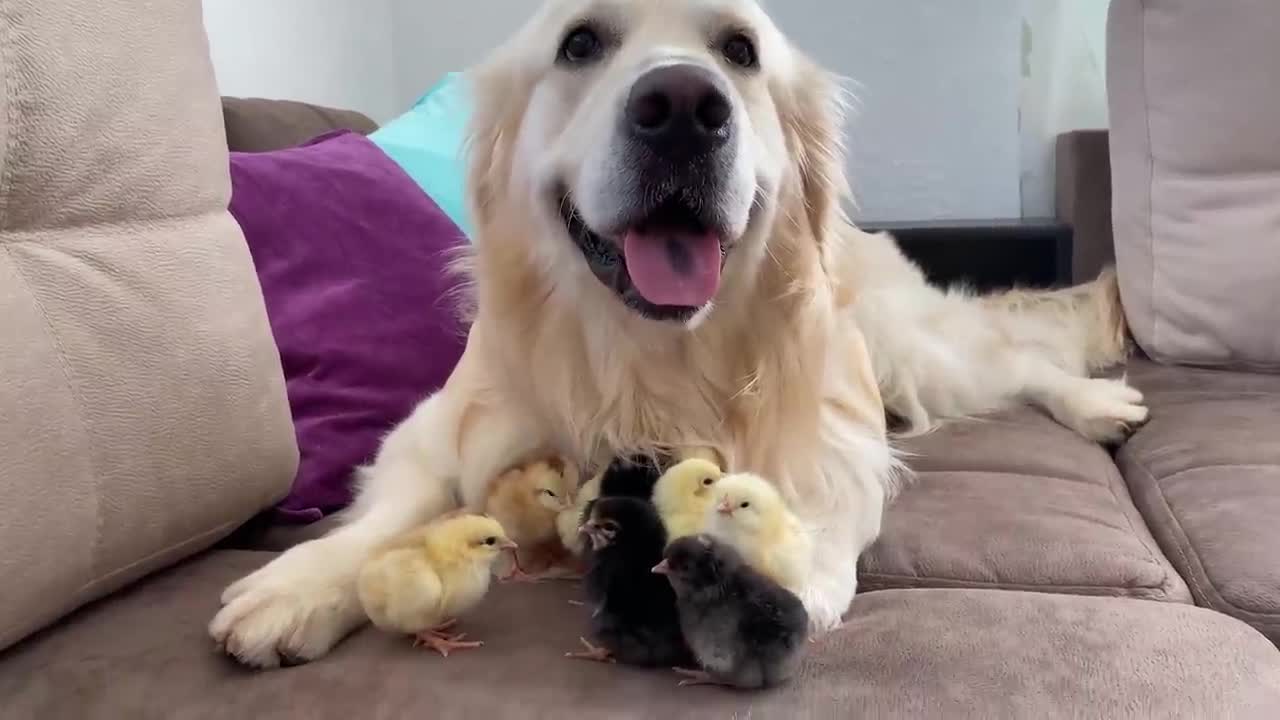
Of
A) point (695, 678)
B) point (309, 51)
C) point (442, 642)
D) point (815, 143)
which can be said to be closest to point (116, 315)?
point (442, 642)

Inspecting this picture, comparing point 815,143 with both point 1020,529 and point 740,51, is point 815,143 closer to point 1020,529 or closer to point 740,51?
point 740,51

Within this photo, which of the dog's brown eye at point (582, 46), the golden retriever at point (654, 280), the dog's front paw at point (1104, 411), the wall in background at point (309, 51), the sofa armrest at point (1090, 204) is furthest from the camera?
the sofa armrest at point (1090, 204)

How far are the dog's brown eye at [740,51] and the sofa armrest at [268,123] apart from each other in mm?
1040

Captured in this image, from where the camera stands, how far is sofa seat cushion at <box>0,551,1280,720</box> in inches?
34.9

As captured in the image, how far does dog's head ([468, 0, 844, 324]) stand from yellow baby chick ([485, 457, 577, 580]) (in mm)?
268

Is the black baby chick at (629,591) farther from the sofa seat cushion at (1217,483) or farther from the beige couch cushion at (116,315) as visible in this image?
the sofa seat cushion at (1217,483)

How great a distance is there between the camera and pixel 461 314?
Result: 5.64ft

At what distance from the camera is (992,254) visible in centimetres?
268

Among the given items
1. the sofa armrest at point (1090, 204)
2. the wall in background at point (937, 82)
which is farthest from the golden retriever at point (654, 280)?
the wall in background at point (937, 82)

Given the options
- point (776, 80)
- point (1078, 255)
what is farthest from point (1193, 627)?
point (1078, 255)

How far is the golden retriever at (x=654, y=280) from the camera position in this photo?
1.20 m

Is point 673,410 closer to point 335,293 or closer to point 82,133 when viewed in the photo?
point 335,293

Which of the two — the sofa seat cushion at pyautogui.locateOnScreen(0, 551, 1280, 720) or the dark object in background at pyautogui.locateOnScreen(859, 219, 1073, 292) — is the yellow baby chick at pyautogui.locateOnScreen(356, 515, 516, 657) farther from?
the dark object in background at pyautogui.locateOnScreen(859, 219, 1073, 292)

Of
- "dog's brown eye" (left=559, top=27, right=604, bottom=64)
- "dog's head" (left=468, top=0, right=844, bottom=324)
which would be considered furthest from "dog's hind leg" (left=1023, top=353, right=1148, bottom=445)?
"dog's brown eye" (left=559, top=27, right=604, bottom=64)
